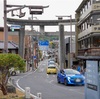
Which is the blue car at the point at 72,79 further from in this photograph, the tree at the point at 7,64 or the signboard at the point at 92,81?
the signboard at the point at 92,81

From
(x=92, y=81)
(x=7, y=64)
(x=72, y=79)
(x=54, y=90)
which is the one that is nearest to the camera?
(x=92, y=81)

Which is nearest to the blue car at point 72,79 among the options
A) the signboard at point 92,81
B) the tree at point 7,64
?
the tree at point 7,64

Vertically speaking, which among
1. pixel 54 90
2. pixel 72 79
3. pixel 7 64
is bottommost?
pixel 54 90

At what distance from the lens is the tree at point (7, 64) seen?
1577cm

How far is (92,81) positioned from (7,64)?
479 centimetres

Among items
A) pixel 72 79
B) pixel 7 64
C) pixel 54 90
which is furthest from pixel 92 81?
pixel 72 79

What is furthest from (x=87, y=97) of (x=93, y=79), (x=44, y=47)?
(x=44, y=47)

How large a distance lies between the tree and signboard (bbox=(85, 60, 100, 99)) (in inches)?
158

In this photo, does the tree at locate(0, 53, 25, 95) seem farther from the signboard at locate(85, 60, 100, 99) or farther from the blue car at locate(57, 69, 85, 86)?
the blue car at locate(57, 69, 85, 86)

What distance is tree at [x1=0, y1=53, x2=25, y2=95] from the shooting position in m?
15.8

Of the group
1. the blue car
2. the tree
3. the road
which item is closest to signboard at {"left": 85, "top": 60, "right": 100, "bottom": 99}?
the tree

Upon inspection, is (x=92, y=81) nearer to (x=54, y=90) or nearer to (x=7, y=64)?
(x=7, y=64)

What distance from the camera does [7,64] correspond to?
16000 mm

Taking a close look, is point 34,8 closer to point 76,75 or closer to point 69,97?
point 69,97
